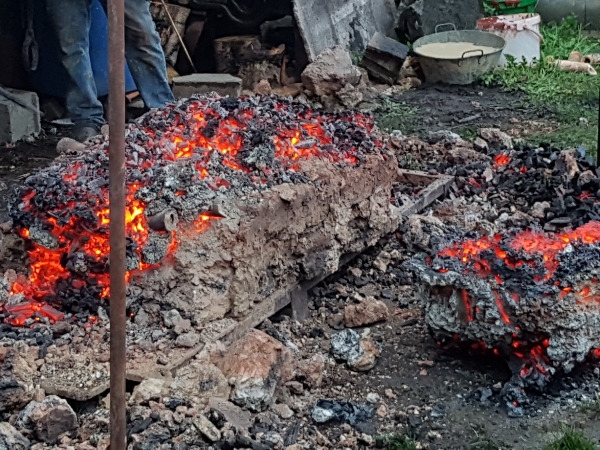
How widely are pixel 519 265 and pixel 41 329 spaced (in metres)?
2.43

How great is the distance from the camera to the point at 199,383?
13.4 ft

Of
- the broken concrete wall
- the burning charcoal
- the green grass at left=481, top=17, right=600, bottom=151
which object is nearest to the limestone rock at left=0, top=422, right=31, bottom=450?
the burning charcoal

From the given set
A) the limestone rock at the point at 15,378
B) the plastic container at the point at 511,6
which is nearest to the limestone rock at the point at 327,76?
the plastic container at the point at 511,6

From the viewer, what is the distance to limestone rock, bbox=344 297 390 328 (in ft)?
17.0

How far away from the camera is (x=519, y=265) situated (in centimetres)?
448

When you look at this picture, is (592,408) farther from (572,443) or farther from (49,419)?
(49,419)

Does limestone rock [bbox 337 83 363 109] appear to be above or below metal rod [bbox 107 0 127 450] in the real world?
below

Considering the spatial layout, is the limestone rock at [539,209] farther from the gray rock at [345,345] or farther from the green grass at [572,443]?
the green grass at [572,443]

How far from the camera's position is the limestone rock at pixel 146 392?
13.1 feet

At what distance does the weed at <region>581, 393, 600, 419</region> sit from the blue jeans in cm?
526

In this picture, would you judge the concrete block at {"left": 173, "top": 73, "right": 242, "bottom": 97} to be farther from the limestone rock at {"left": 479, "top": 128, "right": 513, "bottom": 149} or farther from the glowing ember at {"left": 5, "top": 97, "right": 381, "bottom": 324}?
the glowing ember at {"left": 5, "top": 97, "right": 381, "bottom": 324}

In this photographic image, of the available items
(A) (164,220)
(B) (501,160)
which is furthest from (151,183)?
(B) (501,160)

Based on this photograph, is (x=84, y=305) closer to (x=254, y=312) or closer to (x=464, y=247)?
(x=254, y=312)

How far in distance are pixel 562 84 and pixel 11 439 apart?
28.8 feet
